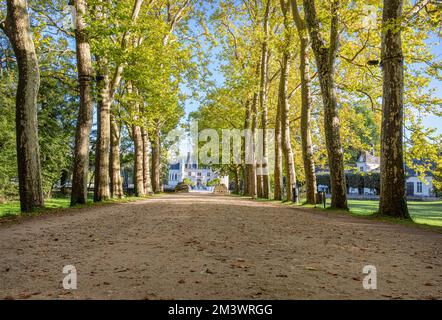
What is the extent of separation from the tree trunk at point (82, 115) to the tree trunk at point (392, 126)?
11003 millimetres

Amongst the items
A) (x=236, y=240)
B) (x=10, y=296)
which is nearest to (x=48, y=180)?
(x=236, y=240)

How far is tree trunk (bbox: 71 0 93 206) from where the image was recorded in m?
15.2

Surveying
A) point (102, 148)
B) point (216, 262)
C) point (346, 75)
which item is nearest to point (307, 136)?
point (346, 75)

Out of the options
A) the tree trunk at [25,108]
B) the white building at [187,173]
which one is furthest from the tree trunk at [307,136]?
the white building at [187,173]

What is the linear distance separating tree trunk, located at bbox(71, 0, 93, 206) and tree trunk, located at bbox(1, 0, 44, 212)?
3630 mm

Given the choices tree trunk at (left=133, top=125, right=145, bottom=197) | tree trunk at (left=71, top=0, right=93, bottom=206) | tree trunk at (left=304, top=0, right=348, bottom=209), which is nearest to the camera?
tree trunk at (left=304, top=0, right=348, bottom=209)

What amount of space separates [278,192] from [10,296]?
74.5 feet

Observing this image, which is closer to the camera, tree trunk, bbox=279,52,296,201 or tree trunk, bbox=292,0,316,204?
tree trunk, bbox=292,0,316,204

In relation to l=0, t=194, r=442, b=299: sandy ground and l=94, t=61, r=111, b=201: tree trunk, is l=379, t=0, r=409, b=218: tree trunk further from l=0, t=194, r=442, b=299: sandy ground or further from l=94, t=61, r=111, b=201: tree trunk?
l=94, t=61, r=111, b=201: tree trunk

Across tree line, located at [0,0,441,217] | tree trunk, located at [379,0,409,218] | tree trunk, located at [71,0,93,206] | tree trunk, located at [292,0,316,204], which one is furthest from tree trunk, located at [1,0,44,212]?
tree trunk, located at [292,0,316,204]

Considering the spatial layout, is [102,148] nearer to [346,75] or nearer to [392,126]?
[392,126]

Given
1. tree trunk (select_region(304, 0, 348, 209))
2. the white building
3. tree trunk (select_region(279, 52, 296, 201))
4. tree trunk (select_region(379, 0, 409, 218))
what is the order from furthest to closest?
the white building < tree trunk (select_region(279, 52, 296, 201)) < tree trunk (select_region(304, 0, 348, 209)) < tree trunk (select_region(379, 0, 409, 218))

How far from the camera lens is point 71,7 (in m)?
15.2
